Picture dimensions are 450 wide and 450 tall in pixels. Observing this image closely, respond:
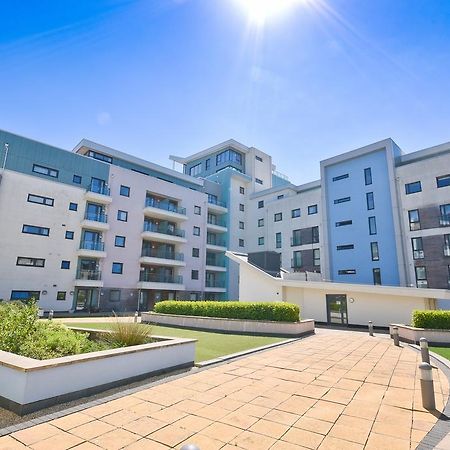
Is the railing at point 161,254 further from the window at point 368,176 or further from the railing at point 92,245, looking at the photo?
the window at point 368,176

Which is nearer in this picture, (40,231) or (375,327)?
(375,327)

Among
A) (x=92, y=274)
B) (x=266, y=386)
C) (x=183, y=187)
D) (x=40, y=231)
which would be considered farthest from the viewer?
(x=183, y=187)

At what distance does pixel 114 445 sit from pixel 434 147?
33.8 metres

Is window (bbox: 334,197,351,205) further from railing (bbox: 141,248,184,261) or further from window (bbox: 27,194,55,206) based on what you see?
window (bbox: 27,194,55,206)

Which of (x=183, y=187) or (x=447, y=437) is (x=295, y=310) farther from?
(x=183, y=187)

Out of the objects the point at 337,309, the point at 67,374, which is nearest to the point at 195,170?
the point at 337,309

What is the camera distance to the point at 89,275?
1150 inches

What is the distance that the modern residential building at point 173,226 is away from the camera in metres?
26.0

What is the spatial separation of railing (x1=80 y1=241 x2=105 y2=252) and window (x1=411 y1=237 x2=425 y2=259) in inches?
1147

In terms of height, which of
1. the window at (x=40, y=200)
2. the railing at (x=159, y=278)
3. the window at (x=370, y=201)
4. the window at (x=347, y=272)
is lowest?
the railing at (x=159, y=278)

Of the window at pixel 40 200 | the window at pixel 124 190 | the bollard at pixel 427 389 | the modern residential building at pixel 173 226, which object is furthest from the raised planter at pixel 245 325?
the window at pixel 124 190

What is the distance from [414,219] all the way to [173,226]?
2606 centimetres

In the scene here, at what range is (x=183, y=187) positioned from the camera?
39406 millimetres


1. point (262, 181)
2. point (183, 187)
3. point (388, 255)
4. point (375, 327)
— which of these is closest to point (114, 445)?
point (375, 327)
